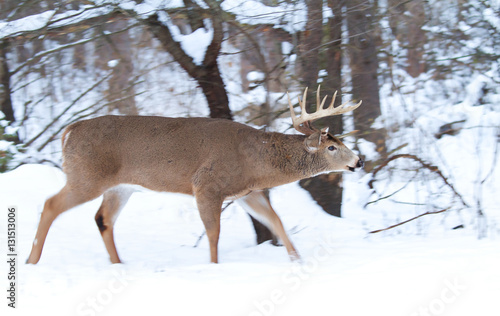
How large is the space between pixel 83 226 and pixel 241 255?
2647mm

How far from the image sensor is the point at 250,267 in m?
5.41

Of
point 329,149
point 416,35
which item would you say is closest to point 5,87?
point 329,149

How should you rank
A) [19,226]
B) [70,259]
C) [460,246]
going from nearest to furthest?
1. [460,246]
2. [70,259]
3. [19,226]

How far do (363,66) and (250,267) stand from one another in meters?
3.55

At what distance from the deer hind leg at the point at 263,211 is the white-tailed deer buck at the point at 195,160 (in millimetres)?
11

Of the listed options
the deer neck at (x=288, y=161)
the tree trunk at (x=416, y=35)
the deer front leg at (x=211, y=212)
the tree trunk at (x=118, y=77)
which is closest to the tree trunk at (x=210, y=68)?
the tree trunk at (x=118, y=77)

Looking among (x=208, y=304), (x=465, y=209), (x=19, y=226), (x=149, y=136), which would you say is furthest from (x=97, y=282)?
(x=465, y=209)

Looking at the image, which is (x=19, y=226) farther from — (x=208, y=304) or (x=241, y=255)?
(x=208, y=304)

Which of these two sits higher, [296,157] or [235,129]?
[235,129]

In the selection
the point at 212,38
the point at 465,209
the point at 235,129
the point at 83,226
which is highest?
the point at 212,38

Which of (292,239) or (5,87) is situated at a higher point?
(5,87)

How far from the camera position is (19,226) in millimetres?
7617

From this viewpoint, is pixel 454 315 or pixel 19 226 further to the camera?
pixel 19 226

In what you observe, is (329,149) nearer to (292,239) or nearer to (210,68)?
(292,239)
